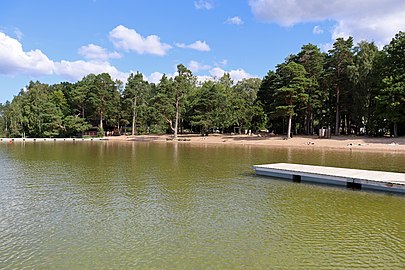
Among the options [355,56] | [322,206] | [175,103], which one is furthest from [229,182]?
[175,103]

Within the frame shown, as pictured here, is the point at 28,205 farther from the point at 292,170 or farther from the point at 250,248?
the point at 292,170

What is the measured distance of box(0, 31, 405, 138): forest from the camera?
1743 inches

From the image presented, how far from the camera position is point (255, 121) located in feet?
208

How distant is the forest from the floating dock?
92.8 feet

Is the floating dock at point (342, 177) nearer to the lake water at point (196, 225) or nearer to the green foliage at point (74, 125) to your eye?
the lake water at point (196, 225)

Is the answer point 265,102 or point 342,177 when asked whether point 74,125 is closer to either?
point 265,102

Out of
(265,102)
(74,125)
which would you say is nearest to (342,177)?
(265,102)

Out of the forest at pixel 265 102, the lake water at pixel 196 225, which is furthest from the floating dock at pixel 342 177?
the forest at pixel 265 102

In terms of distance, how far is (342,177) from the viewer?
14211 millimetres

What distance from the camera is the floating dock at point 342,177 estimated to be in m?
13.2

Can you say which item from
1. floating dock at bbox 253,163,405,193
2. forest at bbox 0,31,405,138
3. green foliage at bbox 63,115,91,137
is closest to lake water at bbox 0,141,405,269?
floating dock at bbox 253,163,405,193

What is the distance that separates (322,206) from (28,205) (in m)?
9.87

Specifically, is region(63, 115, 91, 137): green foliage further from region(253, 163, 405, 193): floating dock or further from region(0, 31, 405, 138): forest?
region(253, 163, 405, 193): floating dock

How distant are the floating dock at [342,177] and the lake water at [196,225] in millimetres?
597
